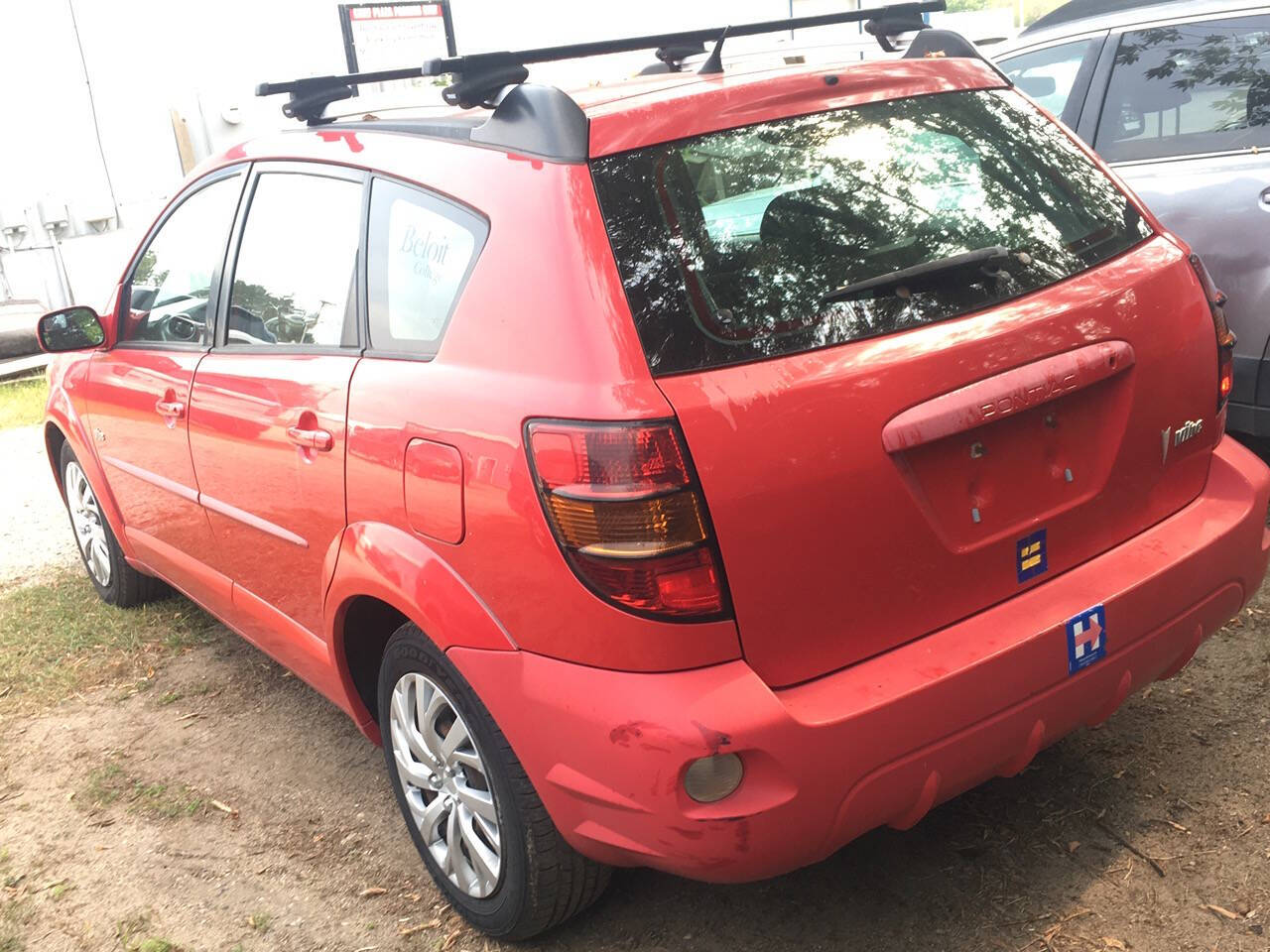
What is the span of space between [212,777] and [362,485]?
1.52m

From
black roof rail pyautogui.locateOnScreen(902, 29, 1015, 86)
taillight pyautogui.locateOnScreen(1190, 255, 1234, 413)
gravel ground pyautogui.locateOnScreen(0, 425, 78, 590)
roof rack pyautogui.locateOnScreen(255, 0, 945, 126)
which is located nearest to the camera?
roof rack pyautogui.locateOnScreen(255, 0, 945, 126)

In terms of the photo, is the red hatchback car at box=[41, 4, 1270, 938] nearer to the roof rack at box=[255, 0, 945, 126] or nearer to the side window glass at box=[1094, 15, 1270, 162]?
the roof rack at box=[255, 0, 945, 126]

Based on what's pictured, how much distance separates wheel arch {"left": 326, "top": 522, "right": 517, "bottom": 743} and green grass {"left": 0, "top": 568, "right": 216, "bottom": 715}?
176 cm

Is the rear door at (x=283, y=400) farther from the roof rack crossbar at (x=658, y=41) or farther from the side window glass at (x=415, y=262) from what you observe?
the roof rack crossbar at (x=658, y=41)

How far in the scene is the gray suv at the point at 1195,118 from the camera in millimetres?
4281

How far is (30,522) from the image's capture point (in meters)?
6.98

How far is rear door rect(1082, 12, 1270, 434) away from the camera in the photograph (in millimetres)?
4273

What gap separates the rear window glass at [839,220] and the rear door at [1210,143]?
1.71 metres

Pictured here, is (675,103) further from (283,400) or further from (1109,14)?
(1109,14)

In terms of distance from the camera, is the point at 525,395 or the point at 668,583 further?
the point at 525,395

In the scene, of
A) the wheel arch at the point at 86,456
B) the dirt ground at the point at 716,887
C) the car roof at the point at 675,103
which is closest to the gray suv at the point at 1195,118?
the dirt ground at the point at 716,887

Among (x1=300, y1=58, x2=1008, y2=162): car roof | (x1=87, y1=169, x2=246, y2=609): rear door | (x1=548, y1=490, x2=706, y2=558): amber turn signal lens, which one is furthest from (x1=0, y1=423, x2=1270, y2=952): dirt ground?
(x1=300, y1=58, x2=1008, y2=162): car roof

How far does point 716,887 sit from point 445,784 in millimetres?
673

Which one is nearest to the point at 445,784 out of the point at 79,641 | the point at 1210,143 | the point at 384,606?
the point at 384,606
